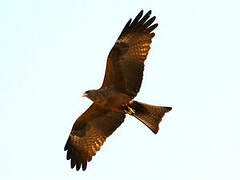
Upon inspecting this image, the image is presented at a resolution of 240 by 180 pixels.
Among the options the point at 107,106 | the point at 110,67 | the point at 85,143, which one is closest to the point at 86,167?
the point at 85,143

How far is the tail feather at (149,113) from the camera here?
Answer: 988cm

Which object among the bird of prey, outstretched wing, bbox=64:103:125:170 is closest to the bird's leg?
the bird of prey

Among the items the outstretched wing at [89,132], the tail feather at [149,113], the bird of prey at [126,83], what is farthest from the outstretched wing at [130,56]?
the outstretched wing at [89,132]

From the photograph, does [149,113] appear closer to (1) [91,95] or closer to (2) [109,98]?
(2) [109,98]

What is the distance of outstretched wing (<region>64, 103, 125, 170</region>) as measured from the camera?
10734 millimetres

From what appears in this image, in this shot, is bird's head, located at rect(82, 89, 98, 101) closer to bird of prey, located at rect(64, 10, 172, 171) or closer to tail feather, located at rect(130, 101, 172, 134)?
bird of prey, located at rect(64, 10, 172, 171)

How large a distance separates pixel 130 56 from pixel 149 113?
144 cm

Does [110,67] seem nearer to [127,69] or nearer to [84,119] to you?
[127,69]

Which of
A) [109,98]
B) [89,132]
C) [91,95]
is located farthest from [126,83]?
[89,132]

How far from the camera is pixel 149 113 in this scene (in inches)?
394

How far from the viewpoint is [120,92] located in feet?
33.2

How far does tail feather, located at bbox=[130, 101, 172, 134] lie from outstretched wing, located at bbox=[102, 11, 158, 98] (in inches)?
11.7

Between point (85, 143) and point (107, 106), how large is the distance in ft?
4.75

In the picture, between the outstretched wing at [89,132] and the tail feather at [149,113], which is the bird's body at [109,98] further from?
the outstretched wing at [89,132]
